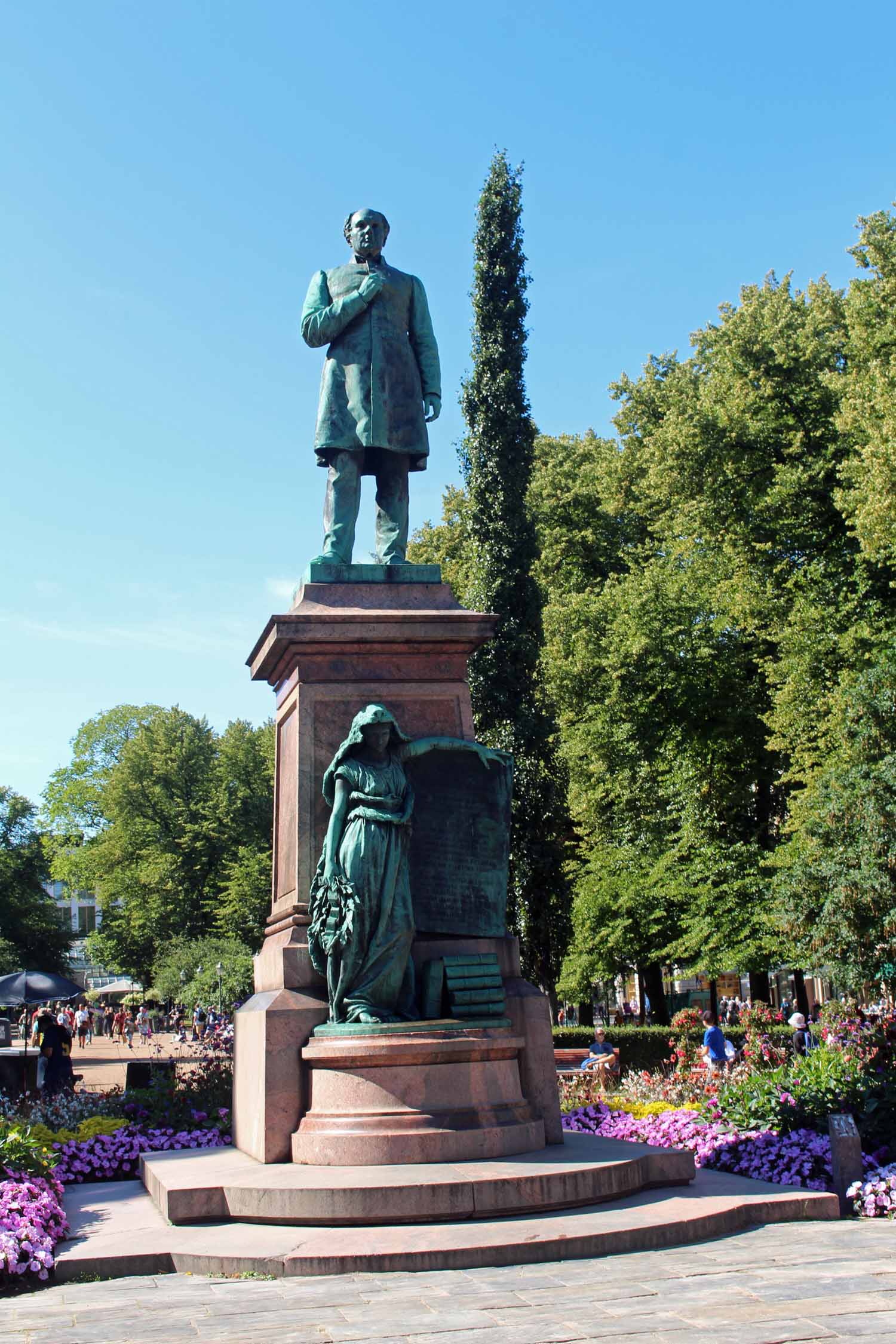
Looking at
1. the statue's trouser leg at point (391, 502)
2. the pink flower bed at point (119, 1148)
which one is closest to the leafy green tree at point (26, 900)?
the pink flower bed at point (119, 1148)

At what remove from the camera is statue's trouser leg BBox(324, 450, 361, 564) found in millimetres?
10266

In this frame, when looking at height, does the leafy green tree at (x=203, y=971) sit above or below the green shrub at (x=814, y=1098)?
above

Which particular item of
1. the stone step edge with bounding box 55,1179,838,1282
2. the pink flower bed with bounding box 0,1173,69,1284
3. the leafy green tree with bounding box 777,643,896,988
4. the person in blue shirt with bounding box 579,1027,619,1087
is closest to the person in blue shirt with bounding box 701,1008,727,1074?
the person in blue shirt with bounding box 579,1027,619,1087

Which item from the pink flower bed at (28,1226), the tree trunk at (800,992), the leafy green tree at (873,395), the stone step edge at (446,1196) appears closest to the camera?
the pink flower bed at (28,1226)

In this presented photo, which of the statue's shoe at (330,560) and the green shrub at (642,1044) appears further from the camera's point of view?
the green shrub at (642,1044)

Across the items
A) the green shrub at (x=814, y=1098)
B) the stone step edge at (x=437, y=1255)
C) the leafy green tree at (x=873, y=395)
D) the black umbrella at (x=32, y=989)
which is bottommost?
the stone step edge at (x=437, y=1255)

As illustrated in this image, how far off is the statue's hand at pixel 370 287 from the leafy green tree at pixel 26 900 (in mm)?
40384

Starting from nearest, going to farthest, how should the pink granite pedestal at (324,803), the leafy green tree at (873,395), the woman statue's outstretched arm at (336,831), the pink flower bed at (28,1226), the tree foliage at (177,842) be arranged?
the pink flower bed at (28,1226) → the pink granite pedestal at (324,803) → the woman statue's outstretched arm at (336,831) → the leafy green tree at (873,395) → the tree foliage at (177,842)

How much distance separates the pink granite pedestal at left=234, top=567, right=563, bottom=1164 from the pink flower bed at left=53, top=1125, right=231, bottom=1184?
1.66 metres

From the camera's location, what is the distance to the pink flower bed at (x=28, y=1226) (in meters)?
6.81

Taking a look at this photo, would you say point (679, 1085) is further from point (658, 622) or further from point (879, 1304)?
point (658, 622)

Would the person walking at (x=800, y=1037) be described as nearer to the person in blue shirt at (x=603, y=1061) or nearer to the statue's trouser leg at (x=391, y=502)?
the person in blue shirt at (x=603, y=1061)

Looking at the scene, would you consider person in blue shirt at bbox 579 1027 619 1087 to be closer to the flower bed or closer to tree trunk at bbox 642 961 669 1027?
the flower bed

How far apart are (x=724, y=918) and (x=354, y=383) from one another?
20336mm
